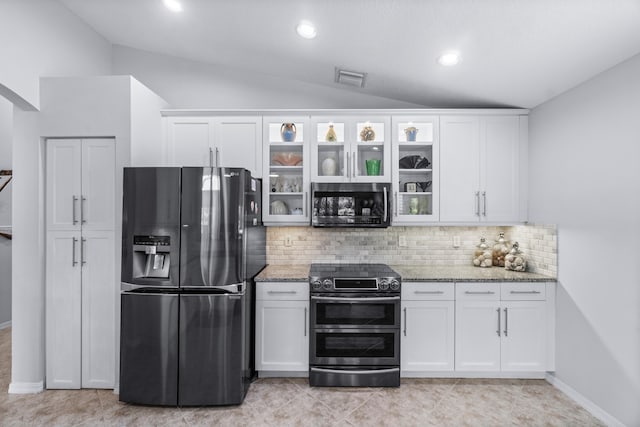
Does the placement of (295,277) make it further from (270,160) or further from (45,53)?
(45,53)

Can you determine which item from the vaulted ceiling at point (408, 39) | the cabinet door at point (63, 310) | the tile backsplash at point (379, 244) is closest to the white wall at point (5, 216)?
the vaulted ceiling at point (408, 39)

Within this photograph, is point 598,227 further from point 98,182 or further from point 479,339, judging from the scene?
point 98,182

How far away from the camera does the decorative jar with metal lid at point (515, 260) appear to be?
307 cm

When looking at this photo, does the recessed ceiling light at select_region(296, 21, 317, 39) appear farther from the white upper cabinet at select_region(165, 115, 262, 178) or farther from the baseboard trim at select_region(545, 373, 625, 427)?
the baseboard trim at select_region(545, 373, 625, 427)

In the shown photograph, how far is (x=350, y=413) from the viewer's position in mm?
2375

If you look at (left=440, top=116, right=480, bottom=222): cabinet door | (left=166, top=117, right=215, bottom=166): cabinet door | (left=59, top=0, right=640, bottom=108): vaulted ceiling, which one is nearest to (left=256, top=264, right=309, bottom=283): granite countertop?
(left=166, top=117, right=215, bottom=166): cabinet door

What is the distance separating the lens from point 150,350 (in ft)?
7.96

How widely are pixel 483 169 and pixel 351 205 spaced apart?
1.34 m

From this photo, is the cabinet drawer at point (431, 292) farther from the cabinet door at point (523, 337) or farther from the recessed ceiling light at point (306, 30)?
the recessed ceiling light at point (306, 30)

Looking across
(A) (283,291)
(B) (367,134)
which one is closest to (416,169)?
(B) (367,134)

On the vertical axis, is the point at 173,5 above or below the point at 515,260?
above

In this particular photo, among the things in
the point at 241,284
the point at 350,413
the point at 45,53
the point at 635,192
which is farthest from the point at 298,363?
the point at 45,53

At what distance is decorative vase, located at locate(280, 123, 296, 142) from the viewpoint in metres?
3.20

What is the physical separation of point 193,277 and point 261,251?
0.86 metres
